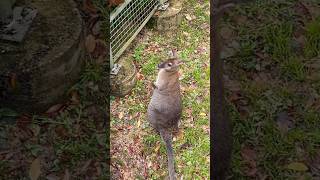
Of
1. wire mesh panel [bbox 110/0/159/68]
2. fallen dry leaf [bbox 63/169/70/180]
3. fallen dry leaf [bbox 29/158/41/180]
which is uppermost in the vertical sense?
wire mesh panel [bbox 110/0/159/68]

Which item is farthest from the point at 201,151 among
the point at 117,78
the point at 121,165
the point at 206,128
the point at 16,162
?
the point at 16,162

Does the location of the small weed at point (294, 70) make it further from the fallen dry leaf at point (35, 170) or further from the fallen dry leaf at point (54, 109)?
the fallen dry leaf at point (35, 170)

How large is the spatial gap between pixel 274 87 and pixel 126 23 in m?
1.75

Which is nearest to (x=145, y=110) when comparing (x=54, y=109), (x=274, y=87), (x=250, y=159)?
(x=54, y=109)

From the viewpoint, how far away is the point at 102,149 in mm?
5012

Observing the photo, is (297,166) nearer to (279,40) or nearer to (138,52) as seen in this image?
(279,40)

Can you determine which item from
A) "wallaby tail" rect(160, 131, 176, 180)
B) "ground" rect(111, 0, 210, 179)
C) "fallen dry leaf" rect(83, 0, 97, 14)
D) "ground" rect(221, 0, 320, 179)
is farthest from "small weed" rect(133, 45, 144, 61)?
"wallaby tail" rect(160, 131, 176, 180)

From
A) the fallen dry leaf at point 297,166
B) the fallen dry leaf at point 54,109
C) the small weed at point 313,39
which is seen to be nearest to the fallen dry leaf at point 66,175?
the fallen dry leaf at point 54,109

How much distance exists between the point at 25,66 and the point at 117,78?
98 cm

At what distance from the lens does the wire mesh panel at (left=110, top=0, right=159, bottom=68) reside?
18.6 feet

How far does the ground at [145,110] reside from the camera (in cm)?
491

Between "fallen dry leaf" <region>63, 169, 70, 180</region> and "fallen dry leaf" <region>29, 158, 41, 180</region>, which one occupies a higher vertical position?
"fallen dry leaf" <region>29, 158, 41, 180</region>

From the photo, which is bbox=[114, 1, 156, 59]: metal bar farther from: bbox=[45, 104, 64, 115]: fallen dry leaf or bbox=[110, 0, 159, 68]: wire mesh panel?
bbox=[45, 104, 64, 115]: fallen dry leaf

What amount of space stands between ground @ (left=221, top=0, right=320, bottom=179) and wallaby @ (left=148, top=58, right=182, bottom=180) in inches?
24.5
